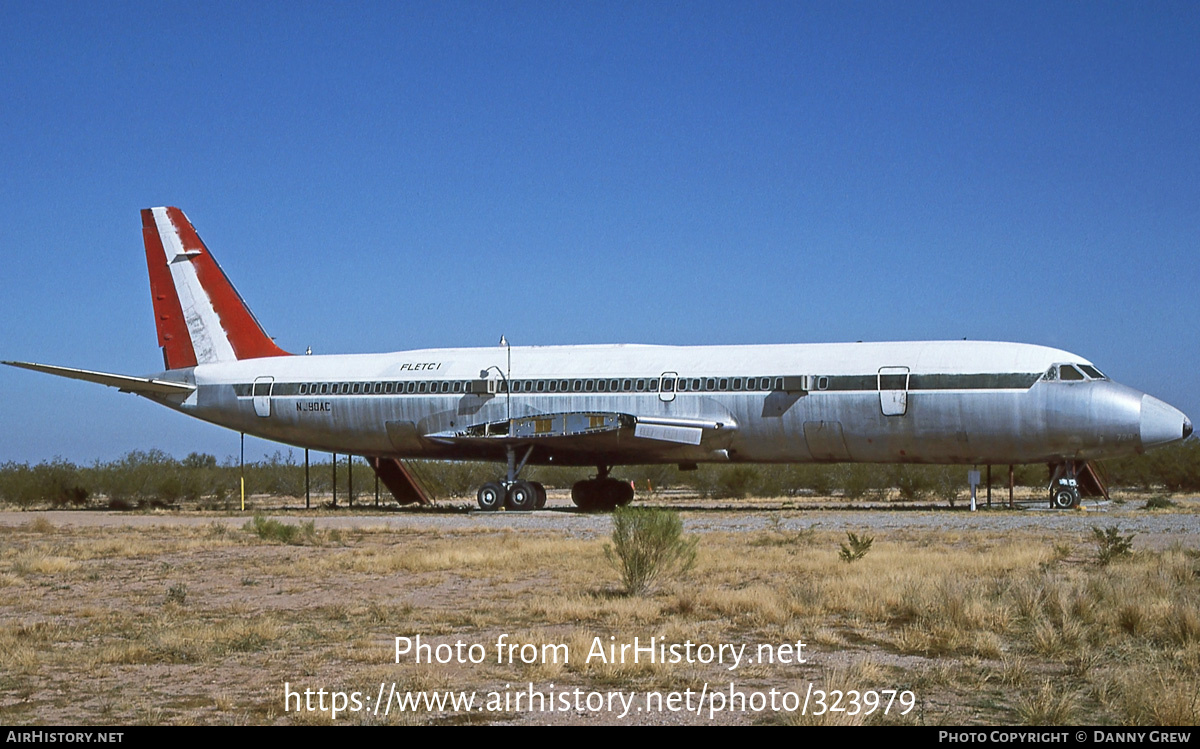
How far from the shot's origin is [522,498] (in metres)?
33.1

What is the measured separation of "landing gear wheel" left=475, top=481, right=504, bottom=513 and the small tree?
17.1 meters

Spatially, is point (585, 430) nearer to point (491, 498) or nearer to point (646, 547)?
point (491, 498)

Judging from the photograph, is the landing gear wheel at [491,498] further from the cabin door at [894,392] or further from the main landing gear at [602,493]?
the cabin door at [894,392]

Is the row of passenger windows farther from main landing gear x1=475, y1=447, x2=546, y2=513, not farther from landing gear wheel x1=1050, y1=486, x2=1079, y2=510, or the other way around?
landing gear wheel x1=1050, y1=486, x2=1079, y2=510

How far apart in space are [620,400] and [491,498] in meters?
4.69

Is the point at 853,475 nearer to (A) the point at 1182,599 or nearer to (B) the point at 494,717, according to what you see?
(A) the point at 1182,599

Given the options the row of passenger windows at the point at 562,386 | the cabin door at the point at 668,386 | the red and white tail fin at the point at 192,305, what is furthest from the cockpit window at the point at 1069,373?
the red and white tail fin at the point at 192,305

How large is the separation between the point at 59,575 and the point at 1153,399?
76.5 feet

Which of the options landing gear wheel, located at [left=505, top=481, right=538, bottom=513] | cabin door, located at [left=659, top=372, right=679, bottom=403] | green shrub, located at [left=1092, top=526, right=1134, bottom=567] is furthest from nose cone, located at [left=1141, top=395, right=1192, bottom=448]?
landing gear wheel, located at [left=505, top=481, right=538, bottom=513]

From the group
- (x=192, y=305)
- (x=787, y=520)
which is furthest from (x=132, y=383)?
(x=787, y=520)

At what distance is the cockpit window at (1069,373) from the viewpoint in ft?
92.1

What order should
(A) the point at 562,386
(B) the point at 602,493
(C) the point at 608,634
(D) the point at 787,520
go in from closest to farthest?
1. (C) the point at 608,634
2. (D) the point at 787,520
3. (A) the point at 562,386
4. (B) the point at 602,493
